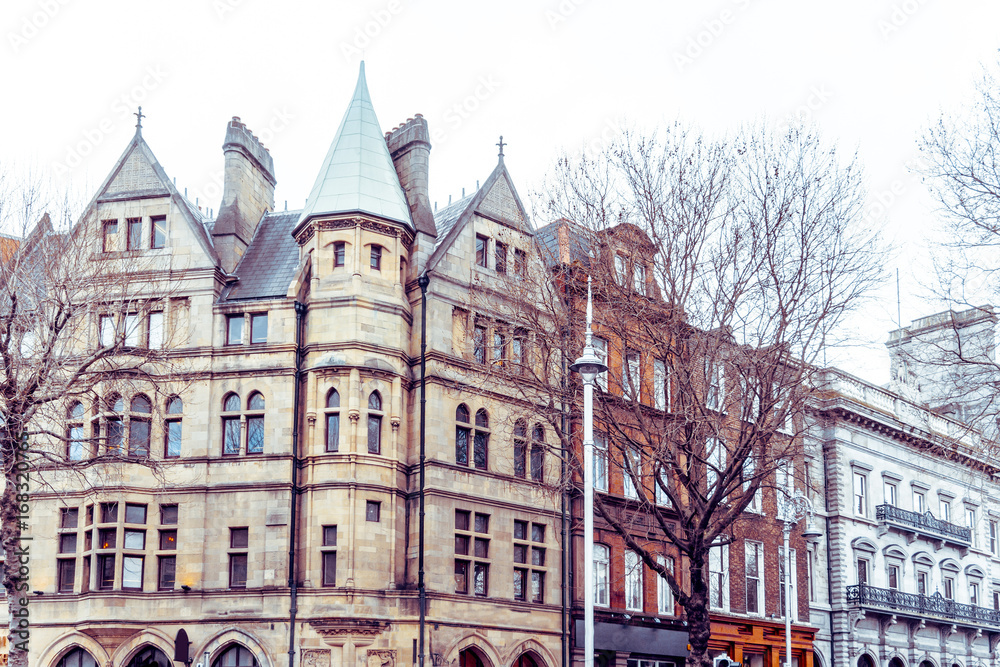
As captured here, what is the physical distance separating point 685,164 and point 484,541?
12579 millimetres

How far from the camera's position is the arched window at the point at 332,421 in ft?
107

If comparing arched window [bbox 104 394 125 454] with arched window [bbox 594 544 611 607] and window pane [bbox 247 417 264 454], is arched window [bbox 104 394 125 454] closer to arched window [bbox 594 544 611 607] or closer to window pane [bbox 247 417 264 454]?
window pane [bbox 247 417 264 454]

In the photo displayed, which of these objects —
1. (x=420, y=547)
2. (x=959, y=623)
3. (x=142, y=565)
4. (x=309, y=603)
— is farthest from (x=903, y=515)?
(x=142, y=565)

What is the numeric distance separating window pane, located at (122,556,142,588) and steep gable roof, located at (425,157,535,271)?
40.4ft

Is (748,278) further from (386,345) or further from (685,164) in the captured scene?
(386,345)

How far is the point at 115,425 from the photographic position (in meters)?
33.0

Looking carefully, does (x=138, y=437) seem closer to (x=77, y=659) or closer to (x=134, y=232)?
(x=77, y=659)

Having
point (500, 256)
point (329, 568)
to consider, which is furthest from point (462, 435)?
point (500, 256)

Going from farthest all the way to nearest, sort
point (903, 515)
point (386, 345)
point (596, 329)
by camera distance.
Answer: point (903, 515), point (386, 345), point (596, 329)

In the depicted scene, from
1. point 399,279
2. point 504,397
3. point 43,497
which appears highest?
point 399,279

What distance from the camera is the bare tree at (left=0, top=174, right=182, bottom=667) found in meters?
25.1

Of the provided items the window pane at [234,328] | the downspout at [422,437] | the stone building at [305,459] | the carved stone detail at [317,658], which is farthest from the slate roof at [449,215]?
the carved stone detail at [317,658]

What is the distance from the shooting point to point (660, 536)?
40.1 metres

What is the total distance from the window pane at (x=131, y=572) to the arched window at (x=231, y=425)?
3.75 metres
